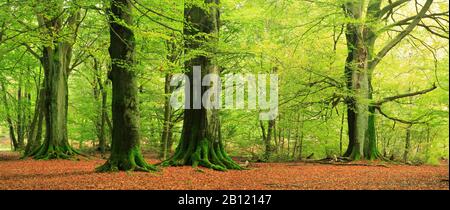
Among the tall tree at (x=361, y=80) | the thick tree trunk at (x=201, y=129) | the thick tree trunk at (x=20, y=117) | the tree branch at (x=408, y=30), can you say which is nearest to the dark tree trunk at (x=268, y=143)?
the tall tree at (x=361, y=80)

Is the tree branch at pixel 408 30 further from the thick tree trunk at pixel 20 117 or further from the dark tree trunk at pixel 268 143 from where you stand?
the thick tree trunk at pixel 20 117

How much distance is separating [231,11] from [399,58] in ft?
33.1

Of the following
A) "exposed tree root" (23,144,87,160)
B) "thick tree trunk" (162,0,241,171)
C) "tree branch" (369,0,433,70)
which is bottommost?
"exposed tree root" (23,144,87,160)

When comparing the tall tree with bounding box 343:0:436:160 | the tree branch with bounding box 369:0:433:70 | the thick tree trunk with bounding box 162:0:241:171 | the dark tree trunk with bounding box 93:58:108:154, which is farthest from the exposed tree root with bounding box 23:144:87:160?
the tree branch with bounding box 369:0:433:70

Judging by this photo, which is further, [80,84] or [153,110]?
[80,84]

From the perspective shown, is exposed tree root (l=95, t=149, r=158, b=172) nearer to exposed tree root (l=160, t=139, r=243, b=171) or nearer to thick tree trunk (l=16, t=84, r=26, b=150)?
exposed tree root (l=160, t=139, r=243, b=171)

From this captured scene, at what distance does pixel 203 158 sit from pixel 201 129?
3.00 ft

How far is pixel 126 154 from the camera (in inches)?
430

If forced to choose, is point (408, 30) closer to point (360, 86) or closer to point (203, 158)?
point (360, 86)

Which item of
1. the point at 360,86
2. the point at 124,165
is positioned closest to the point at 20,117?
the point at 124,165

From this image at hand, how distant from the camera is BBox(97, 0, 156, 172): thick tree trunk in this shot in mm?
10844
